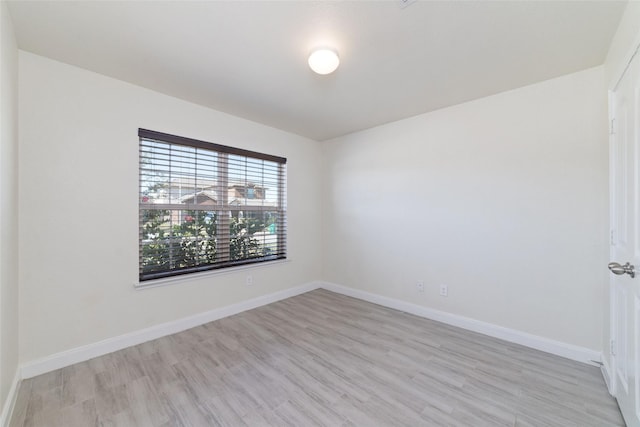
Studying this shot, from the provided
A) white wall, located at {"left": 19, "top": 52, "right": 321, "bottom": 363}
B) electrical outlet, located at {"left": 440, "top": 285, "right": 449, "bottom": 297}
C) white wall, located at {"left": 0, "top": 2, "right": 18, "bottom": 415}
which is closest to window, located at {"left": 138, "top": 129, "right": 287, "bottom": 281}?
white wall, located at {"left": 19, "top": 52, "right": 321, "bottom": 363}

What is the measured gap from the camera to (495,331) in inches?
102

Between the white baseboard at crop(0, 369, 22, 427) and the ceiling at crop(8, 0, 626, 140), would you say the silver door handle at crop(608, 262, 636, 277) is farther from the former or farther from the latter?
the white baseboard at crop(0, 369, 22, 427)

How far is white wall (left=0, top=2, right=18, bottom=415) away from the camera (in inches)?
57.6

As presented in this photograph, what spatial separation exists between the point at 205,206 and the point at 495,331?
336cm

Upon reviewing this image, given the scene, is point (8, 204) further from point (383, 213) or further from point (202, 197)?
point (383, 213)

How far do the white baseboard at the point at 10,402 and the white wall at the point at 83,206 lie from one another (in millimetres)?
190

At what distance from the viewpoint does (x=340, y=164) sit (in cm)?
407

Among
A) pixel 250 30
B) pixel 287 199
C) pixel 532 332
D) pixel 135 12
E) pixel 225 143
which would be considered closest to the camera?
pixel 135 12

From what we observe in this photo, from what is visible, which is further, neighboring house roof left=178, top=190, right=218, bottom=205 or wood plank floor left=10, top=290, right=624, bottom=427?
neighboring house roof left=178, top=190, right=218, bottom=205

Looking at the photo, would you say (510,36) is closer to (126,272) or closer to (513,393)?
(513,393)

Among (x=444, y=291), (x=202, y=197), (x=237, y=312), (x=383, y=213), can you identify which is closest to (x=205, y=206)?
(x=202, y=197)

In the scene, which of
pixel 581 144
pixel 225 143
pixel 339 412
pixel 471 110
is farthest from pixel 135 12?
pixel 581 144

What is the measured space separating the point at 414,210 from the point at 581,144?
5.12 ft

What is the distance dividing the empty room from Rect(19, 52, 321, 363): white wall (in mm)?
16
